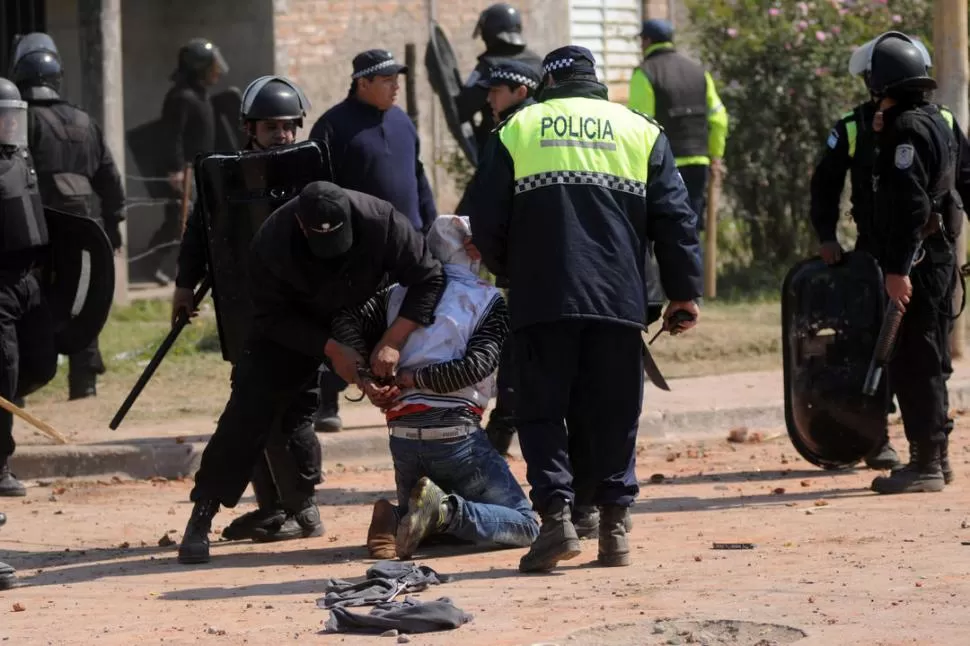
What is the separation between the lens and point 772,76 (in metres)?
15.5

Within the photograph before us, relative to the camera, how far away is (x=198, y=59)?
1530 centimetres

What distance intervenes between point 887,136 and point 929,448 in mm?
1367

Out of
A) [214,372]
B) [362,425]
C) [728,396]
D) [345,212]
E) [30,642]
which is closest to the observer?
[30,642]

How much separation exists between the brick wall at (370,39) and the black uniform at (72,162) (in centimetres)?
498

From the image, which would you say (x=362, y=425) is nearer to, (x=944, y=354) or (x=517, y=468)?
(x=517, y=468)

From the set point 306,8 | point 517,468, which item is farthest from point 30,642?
point 306,8

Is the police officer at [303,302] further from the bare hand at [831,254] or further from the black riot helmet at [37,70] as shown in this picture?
the black riot helmet at [37,70]

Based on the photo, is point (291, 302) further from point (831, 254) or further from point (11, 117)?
point (831, 254)

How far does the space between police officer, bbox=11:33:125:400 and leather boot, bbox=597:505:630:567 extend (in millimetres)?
4761

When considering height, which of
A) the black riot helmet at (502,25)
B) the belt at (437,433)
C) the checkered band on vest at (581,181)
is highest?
the black riot helmet at (502,25)

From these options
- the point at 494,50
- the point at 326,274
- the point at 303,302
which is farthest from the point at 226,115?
the point at 326,274

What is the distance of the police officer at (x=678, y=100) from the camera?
43.4 ft

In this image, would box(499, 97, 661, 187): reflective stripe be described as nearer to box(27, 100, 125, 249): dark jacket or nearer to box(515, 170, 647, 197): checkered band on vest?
box(515, 170, 647, 197): checkered band on vest

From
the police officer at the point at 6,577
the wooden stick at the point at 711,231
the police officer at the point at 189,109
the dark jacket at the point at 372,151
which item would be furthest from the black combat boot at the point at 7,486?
the wooden stick at the point at 711,231
